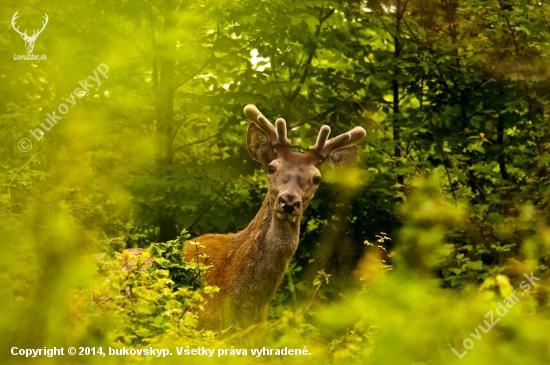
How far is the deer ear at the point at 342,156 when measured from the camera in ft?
29.5

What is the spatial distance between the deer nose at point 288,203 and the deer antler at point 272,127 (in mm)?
1052

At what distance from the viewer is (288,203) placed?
761 cm

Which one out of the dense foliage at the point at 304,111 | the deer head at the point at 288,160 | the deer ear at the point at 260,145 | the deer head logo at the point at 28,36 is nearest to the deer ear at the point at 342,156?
the deer head at the point at 288,160

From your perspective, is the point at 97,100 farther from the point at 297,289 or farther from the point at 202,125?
the point at 297,289

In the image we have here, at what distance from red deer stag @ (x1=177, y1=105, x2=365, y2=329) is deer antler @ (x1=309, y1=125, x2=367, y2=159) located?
12.0 inches

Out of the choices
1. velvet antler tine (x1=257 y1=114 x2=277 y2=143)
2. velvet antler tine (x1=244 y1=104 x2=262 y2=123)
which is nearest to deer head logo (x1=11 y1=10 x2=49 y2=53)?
velvet antler tine (x1=244 y1=104 x2=262 y2=123)

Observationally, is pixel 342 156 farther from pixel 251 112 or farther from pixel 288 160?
pixel 251 112

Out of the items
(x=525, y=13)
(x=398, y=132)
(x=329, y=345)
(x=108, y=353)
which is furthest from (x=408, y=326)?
(x=398, y=132)

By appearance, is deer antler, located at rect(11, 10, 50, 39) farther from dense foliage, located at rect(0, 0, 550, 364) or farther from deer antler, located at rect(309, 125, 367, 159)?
deer antler, located at rect(309, 125, 367, 159)

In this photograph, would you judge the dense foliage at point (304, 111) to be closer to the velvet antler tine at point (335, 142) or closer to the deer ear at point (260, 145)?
the velvet antler tine at point (335, 142)

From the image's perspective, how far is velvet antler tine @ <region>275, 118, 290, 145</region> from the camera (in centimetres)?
854

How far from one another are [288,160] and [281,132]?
324 mm

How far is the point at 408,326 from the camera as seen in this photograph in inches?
151

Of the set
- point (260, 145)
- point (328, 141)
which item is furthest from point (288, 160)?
point (328, 141)
